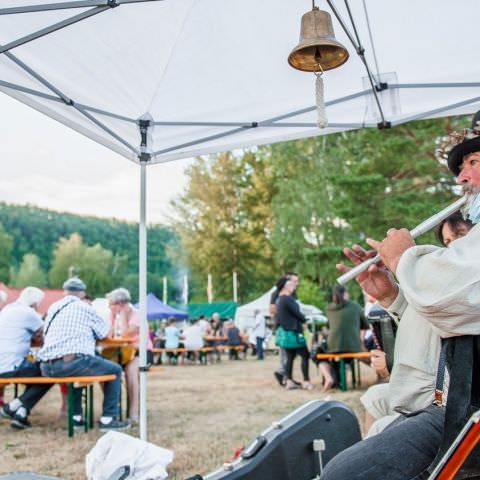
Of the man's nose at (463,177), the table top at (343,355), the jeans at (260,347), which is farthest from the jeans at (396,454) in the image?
the jeans at (260,347)

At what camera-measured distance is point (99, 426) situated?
6023mm

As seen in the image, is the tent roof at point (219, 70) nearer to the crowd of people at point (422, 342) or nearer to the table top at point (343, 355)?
the crowd of people at point (422, 342)

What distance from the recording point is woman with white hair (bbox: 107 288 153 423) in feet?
20.9

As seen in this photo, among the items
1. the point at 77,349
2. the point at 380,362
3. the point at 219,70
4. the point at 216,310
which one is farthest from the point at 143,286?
the point at 216,310

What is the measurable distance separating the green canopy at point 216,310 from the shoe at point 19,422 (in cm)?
2217

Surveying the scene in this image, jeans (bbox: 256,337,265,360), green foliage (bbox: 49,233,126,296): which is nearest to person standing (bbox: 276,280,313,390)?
jeans (bbox: 256,337,265,360)

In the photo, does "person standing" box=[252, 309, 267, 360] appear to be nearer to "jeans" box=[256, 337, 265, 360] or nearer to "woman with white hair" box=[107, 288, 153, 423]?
"jeans" box=[256, 337, 265, 360]

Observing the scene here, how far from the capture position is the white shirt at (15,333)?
6258mm

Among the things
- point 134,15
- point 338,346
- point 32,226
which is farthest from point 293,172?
point 32,226

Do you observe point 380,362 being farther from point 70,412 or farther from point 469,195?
point 70,412

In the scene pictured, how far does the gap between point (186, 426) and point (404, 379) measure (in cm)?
436

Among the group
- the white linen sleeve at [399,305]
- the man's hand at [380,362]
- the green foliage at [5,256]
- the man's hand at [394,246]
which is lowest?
the man's hand at [380,362]

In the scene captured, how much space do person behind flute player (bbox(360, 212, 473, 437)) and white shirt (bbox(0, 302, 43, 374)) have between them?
4.85 m

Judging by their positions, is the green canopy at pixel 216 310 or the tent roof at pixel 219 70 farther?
the green canopy at pixel 216 310
